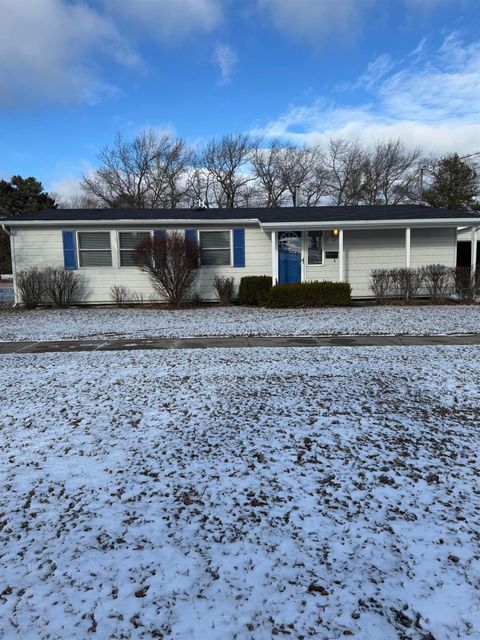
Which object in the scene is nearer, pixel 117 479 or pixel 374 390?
pixel 117 479

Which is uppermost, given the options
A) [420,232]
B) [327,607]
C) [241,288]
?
[420,232]

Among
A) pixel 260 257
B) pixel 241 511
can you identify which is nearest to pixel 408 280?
pixel 260 257

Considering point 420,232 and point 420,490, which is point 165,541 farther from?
point 420,232

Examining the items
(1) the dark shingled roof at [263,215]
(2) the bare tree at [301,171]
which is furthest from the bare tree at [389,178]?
(1) the dark shingled roof at [263,215]

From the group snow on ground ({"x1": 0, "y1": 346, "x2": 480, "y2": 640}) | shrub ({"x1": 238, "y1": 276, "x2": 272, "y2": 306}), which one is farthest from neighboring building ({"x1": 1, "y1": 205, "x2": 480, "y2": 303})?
snow on ground ({"x1": 0, "y1": 346, "x2": 480, "y2": 640})

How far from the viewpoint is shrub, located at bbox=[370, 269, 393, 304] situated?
1183cm

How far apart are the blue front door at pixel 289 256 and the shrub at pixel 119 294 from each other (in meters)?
4.89

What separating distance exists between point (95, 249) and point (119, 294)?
1.59 meters

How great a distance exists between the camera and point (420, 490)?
254 cm

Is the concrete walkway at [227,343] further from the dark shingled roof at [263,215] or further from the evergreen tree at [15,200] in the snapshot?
the evergreen tree at [15,200]

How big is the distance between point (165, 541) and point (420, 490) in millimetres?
1545

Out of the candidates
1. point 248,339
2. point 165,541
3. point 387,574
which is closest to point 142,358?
point 248,339

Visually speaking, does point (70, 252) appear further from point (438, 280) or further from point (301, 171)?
point (301, 171)

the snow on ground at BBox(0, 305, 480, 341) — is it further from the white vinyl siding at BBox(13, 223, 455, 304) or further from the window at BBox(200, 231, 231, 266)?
the window at BBox(200, 231, 231, 266)
